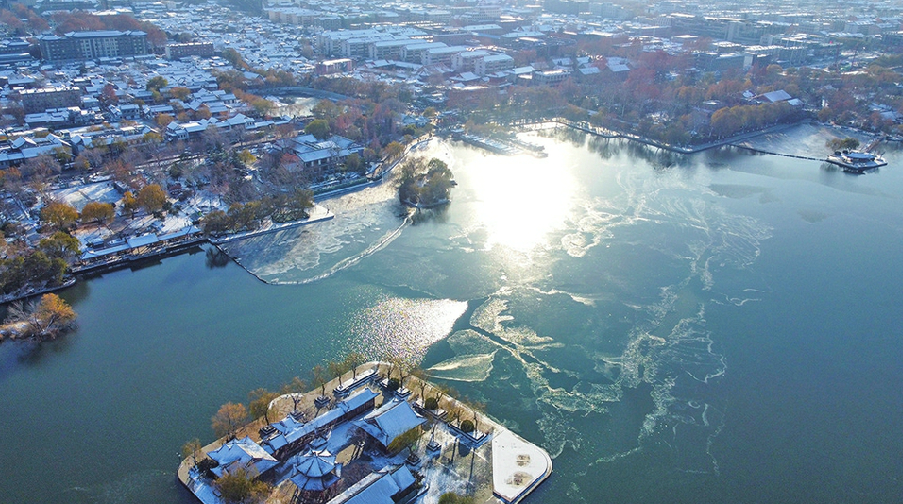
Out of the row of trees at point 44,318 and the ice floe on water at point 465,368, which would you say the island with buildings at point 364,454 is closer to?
the ice floe on water at point 465,368

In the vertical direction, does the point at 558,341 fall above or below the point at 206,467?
above

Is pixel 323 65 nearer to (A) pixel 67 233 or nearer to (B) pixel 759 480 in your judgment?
(A) pixel 67 233

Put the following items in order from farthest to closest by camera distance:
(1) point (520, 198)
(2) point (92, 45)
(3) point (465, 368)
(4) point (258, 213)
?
→ (2) point (92, 45)
(1) point (520, 198)
(4) point (258, 213)
(3) point (465, 368)

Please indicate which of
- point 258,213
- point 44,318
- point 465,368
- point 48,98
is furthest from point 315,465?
point 48,98

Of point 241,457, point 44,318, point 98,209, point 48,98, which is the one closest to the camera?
point 241,457

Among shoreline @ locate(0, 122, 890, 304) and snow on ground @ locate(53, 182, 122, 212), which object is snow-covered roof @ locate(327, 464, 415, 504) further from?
snow on ground @ locate(53, 182, 122, 212)

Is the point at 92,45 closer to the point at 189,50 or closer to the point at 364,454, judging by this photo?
the point at 189,50

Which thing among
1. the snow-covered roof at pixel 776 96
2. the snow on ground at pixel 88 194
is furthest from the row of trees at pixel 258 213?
the snow-covered roof at pixel 776 96

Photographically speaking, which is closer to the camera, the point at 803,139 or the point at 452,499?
the point at 452,499
